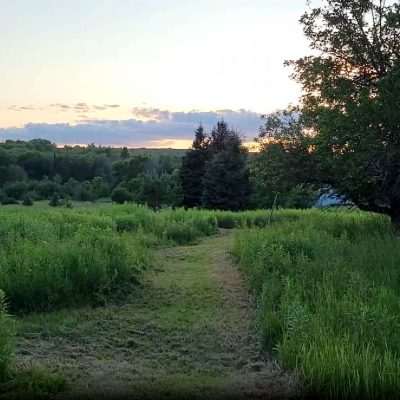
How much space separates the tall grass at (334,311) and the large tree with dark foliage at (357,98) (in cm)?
202

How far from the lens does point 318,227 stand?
1455 centimetres

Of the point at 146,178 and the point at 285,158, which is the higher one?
the point at 285,158

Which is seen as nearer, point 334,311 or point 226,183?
point 334,311

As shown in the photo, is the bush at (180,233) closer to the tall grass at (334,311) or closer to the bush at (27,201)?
the tall grass at (334,311)

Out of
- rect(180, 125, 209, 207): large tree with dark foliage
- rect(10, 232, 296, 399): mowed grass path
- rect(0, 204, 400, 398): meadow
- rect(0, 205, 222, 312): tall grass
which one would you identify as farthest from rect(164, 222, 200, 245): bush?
rect(180, 125, 209, 207): large tree with dark foliage

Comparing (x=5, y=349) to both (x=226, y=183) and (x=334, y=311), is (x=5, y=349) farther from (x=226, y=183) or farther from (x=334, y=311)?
(x=226, y=183)

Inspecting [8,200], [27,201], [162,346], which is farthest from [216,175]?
[162,346]

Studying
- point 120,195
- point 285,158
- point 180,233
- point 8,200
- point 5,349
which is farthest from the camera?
point 120,195

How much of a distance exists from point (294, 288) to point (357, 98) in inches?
215

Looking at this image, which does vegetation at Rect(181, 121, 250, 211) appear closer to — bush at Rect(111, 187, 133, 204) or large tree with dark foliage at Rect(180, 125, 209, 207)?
large tree with dark foliage at Rect(180, 125, 209, 207)

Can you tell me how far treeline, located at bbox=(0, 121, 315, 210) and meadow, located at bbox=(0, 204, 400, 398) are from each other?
2054 centimetres

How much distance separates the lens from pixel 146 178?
5691cm

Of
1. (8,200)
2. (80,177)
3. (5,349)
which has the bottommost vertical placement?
(8,200)

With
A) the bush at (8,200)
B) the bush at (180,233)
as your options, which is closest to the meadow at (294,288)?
the bush at (180,233)
